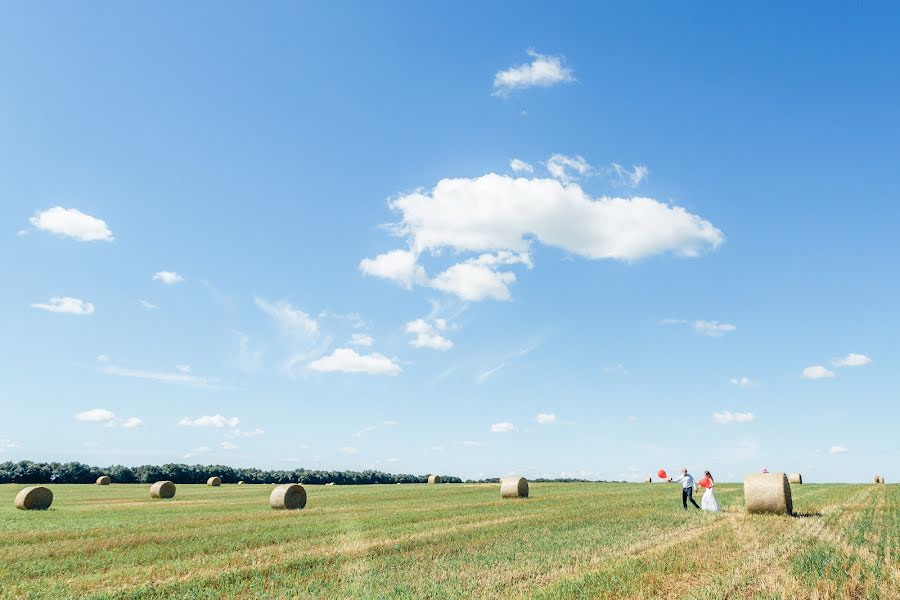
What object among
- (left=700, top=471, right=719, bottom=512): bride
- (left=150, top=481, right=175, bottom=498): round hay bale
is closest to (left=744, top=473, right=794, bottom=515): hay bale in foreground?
(left=700, top=471, right=719, bottom=512): bride

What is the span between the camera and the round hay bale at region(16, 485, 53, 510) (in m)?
31.9

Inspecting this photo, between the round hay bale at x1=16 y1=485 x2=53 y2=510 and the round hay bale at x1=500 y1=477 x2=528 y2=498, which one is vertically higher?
the round hay bale at x1=500 y1=477 x2=528 y2=498

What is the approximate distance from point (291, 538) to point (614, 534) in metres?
9.11

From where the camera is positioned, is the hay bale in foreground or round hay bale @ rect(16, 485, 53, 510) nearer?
the hay bale in foreground

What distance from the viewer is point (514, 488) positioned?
34812 millimetres

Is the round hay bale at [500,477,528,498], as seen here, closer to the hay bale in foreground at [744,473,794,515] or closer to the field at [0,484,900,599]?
the field at [0,484,900,599]

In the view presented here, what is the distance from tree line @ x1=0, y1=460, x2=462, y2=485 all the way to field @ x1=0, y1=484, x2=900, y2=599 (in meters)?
52.0

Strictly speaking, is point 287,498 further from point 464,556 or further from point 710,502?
point 710,502

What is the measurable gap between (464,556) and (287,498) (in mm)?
17646

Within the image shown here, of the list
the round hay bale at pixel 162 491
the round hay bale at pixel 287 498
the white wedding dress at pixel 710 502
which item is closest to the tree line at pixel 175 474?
the round hay bale at pixel 162 491

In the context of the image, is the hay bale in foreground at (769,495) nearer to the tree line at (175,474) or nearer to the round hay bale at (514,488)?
the round hay bale at (514,488)

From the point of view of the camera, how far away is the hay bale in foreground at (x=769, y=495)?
74.8 feet

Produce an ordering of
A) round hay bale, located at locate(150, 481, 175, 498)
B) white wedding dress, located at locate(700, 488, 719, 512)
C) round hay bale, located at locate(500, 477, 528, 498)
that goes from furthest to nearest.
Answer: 1. round hay bale, located at locate(150, 481, 175, 498)
2. round hay bale, located at locate(500, 477, 528, 498)
3. white wedding dress, located at locate(700, 488, 719, 512)

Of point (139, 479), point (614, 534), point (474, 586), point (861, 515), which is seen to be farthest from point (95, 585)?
point (139, 479)
